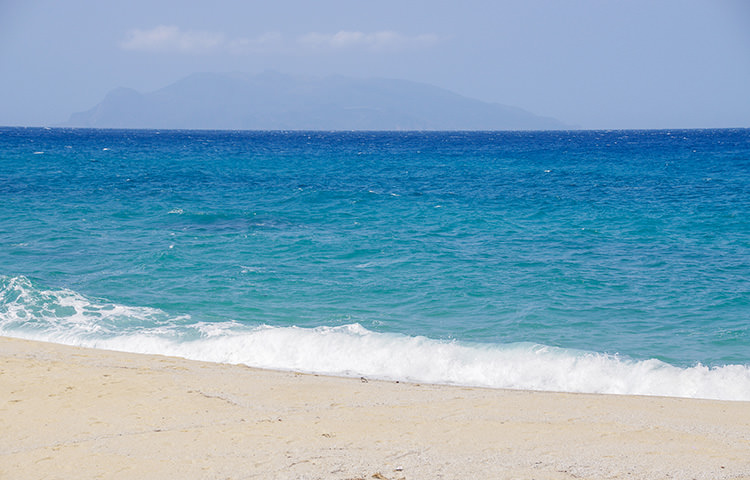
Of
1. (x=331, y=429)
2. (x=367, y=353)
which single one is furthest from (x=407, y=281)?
(x=331, y=429)

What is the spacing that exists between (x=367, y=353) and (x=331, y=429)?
13.7 ft

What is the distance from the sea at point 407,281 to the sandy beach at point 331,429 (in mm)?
1763

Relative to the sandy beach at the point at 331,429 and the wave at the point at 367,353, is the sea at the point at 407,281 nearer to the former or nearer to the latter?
the wave at the point at 367,353

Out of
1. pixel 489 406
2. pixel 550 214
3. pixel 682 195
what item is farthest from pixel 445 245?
pixel 682 195

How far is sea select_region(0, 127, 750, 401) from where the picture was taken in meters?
11.2

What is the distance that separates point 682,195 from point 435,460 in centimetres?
2802

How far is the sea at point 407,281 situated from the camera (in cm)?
1125

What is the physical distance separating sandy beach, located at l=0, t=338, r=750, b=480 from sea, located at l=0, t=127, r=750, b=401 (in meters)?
1.76

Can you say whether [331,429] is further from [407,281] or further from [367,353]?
[407,281]

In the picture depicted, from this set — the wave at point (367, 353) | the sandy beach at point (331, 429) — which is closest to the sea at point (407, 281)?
the wave at point (367, 353)

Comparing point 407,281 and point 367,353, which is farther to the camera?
point 407,281

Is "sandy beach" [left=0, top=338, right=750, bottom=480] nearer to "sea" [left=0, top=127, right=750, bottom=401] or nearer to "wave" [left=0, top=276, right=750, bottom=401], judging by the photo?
"wave" [left=0, top=276, right=750, bottom=401]

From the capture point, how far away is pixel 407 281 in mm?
16016

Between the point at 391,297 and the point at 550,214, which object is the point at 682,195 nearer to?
the point at 550,214
